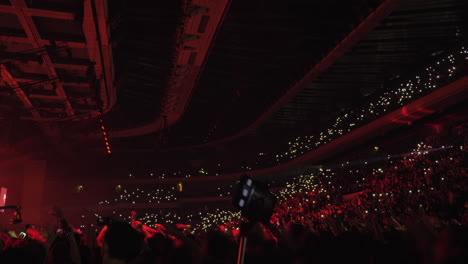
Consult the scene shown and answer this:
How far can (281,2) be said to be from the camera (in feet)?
22.0

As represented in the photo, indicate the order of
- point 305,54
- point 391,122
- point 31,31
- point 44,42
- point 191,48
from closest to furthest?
point 31,31, point 44,42, point 191,48, point 305,54, point 391,122

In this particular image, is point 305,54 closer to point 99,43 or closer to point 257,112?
point 99,43

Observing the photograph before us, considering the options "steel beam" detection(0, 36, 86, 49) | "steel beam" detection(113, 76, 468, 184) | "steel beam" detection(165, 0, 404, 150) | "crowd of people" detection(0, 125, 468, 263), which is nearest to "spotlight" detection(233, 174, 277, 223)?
"crowd of people" detection(0, 125, 468, 263)

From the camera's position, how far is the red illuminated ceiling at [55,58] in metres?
6.60

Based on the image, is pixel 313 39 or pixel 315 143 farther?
Answer: pixel 315 143

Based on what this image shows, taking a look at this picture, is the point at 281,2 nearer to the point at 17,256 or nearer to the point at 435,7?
the point at 435,7

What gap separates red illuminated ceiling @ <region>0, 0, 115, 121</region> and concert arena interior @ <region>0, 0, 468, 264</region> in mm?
37

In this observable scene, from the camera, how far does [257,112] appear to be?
14359 millimetres

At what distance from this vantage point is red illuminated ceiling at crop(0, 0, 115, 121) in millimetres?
6596

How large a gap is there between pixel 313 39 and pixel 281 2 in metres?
1.72

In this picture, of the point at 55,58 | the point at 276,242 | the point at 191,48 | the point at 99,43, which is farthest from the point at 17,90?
the point at 276,242

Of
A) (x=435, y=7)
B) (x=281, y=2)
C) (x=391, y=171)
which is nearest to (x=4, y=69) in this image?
(x=281, y=2)

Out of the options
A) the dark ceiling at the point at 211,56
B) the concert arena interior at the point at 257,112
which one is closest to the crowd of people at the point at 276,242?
the concert arena interior at the point at 257,112

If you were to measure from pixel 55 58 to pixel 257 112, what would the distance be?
7.24 m
